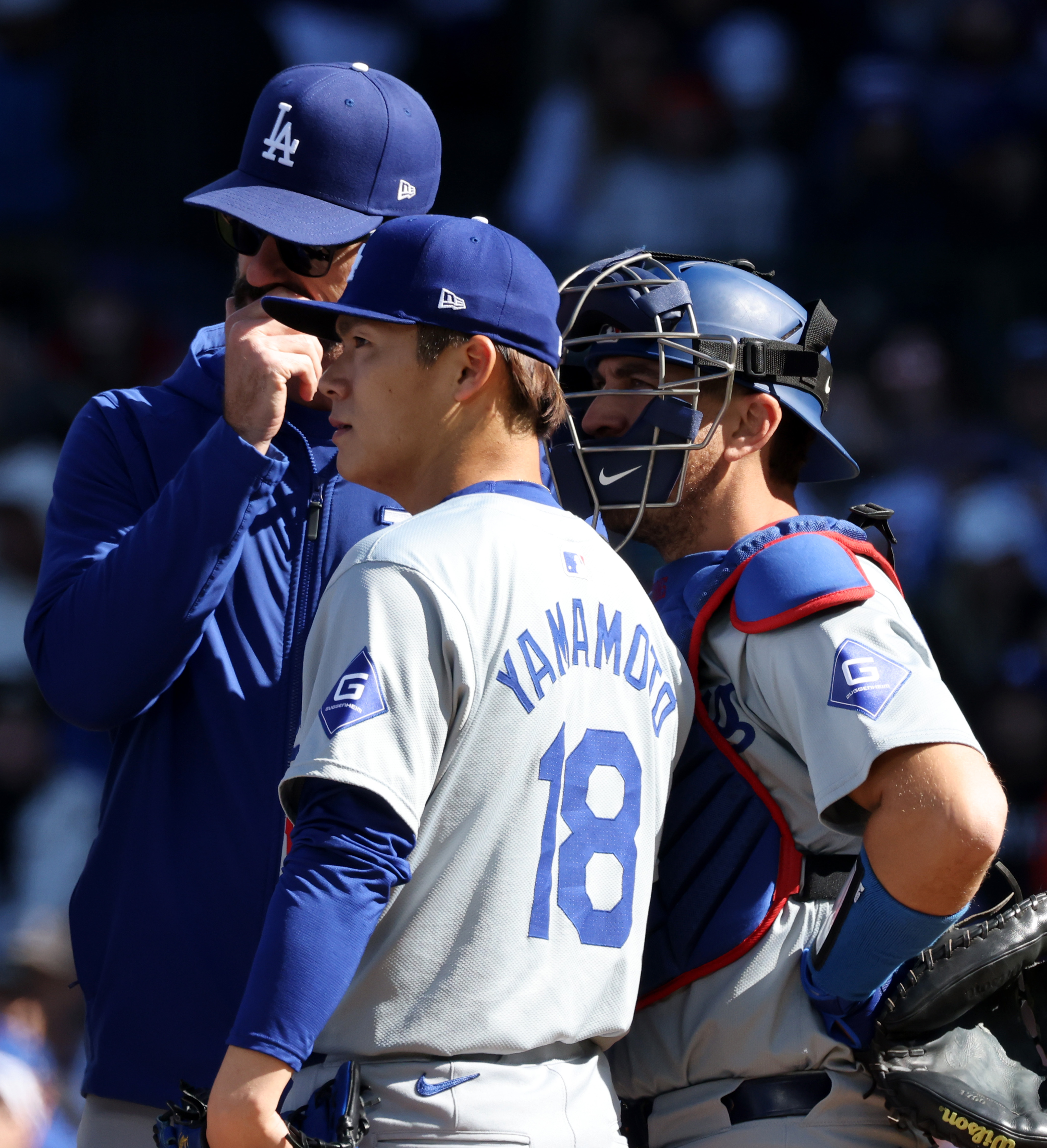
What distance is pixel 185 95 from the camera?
7.45 metres

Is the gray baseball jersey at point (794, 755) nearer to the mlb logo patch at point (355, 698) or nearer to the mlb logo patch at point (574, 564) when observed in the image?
the mlb logo patch at point (574, 564)

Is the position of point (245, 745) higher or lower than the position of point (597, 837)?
lower

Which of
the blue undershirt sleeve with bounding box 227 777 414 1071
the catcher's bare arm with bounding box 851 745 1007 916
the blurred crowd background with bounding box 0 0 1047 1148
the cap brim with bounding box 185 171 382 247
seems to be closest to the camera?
the blue undershirt sleeve with bounding box 227 777 414 1071

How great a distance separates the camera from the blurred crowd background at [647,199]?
6.40 meters

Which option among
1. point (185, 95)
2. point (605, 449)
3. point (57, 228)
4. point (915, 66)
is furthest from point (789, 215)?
point (605, 449)

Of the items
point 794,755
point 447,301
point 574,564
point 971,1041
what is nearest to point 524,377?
point 447,301

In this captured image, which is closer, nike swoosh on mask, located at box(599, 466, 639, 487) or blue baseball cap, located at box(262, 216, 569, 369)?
blue baseball cap, located at box(262, 216, 569, 369)

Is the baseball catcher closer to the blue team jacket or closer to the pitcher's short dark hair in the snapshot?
the pitcher's short dark hair

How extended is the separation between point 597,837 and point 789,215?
606cm

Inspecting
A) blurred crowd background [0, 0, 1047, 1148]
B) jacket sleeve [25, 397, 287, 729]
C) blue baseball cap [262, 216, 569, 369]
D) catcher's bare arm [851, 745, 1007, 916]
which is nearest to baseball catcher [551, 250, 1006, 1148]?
catcher's bare arm [851, 745, 1007, 916]

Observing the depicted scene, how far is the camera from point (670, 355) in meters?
2.32

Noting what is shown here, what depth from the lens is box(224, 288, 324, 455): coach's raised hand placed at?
2090 mm

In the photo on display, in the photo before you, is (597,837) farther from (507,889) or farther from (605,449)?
(605,449)

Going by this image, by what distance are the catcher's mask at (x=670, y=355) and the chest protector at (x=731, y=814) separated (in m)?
0.25
